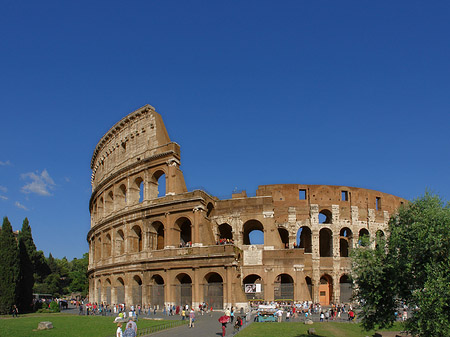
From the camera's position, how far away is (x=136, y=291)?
37562mm

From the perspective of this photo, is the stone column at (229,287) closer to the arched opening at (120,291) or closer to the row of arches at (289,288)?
the row of arches at (289,288)

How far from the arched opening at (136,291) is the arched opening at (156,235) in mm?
3221

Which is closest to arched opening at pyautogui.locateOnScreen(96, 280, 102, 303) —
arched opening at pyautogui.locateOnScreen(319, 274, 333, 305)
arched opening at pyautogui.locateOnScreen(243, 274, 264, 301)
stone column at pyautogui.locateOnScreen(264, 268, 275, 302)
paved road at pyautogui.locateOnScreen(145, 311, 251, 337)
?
arched opening at pyautogui.locateOnScreen(243, 274, 264, 301)

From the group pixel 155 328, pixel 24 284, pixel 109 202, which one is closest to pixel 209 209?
pixel 109 202

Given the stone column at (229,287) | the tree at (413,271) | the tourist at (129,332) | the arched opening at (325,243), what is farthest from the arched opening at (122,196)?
the tree at (413,271)

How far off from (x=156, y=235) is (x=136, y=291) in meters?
5.09

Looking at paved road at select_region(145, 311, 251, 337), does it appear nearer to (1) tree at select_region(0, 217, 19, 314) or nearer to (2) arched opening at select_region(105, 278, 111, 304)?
(2) arched opening at select_region(105, 278, 111, 304)

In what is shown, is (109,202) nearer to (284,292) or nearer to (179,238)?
(179,238)

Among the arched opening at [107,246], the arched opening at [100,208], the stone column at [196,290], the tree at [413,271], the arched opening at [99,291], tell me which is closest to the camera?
the tree at [413,271]

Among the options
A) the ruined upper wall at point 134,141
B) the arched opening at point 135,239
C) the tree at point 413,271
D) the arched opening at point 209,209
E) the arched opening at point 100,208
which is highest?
the ruined upper wall at point 134,141

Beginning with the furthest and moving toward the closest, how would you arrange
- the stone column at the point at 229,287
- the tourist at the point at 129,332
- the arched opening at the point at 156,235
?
the arched opening at the point at 156,235 → the stone column at the point at 229,287 → the tourist at the point at 129,332

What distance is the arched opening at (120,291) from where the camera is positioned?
128 ft

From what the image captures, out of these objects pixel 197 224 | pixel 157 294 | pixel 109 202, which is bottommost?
pixel 157 294

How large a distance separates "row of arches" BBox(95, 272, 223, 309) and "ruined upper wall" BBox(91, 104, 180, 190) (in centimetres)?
1060
